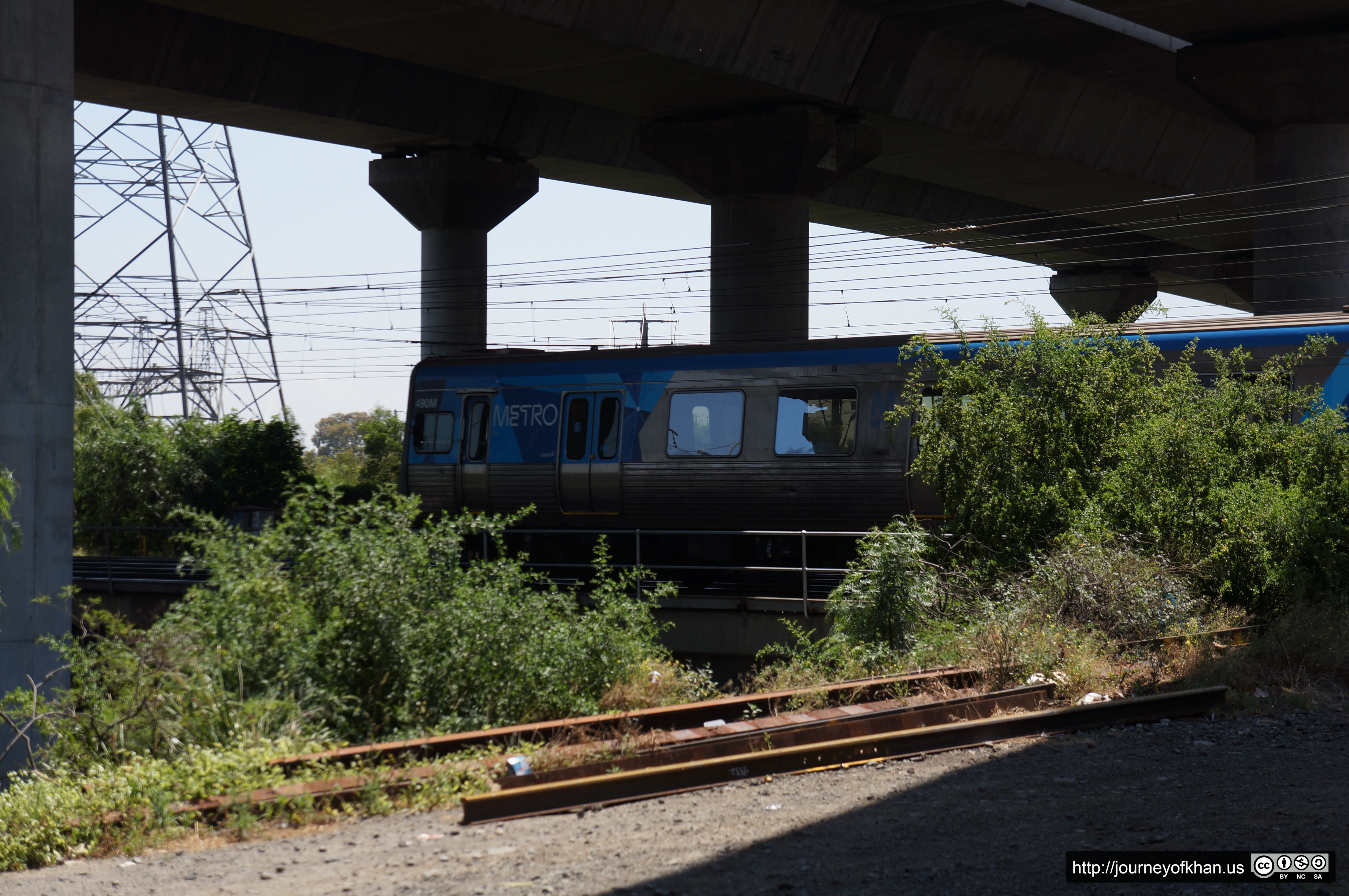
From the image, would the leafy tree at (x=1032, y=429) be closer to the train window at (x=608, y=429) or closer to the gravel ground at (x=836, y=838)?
the gravel ground at (x=836, y=838)

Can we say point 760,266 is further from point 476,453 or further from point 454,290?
point 476,453

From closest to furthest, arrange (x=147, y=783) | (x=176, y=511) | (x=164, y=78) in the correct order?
1. (x=147, y=783)
2. (x=176, y=511)
3. (x=164, y=78)

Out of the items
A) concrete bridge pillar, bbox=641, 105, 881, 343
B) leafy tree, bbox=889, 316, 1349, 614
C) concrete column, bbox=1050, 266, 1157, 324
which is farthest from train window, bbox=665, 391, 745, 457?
concrete column, bbox=1050, 266, 1157, 324

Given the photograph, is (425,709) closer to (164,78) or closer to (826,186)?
(164,78)

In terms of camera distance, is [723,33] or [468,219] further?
[468,219]

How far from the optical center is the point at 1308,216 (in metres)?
27.3

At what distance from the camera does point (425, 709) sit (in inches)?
370

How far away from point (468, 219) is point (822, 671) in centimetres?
2545

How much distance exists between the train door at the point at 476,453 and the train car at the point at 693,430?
3 cm

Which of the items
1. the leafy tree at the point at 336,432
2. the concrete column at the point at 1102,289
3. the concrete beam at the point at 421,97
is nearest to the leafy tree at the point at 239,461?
the concrete beam at the point at 421,97

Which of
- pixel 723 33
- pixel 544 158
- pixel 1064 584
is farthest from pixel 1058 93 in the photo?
pixel 1064 584

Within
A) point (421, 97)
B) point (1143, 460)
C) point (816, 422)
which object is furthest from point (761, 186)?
point (1143, 460)

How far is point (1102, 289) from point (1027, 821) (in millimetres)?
49771

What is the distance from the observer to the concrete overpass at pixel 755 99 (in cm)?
2481
